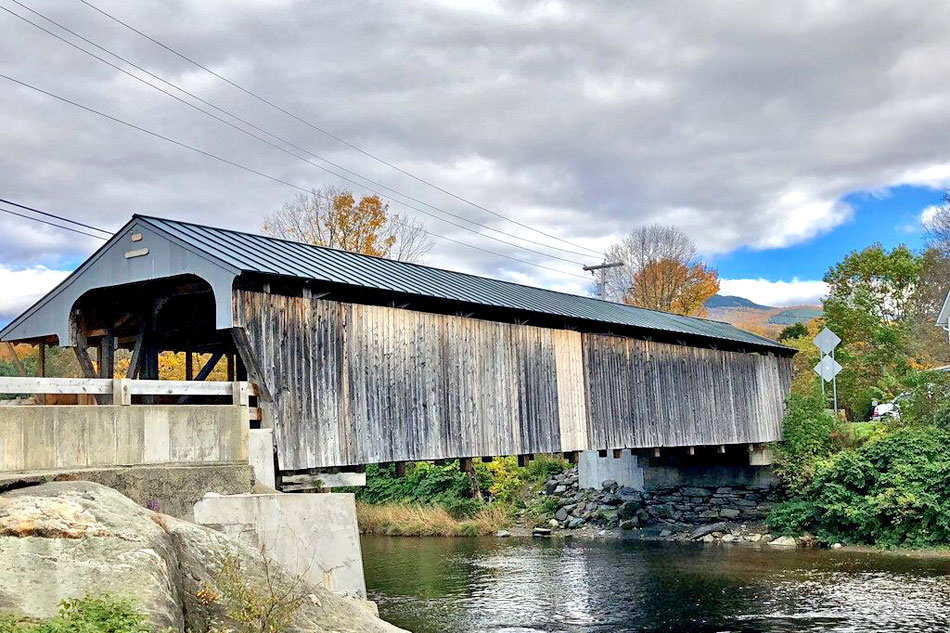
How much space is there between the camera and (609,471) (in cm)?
2817

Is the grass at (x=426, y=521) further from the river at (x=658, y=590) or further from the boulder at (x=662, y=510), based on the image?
the boulder at (x=662, y=510)

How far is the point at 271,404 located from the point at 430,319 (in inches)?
139

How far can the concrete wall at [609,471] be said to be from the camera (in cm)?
2736

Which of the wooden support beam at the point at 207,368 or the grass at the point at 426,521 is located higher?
the wooden support beam at the point at 207,368

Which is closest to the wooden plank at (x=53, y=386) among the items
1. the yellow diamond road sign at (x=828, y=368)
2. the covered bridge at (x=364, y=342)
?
the covered bridge at (x=364, y=342)

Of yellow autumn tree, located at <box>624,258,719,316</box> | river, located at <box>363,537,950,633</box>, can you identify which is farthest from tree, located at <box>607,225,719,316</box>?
river, located at <box>363,537,950,633</box>

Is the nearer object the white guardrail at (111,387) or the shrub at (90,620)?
the shrub at (90,620)

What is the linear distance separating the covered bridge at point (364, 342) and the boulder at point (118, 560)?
11.0 feet

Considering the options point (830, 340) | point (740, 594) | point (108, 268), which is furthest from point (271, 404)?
point (830, 340)

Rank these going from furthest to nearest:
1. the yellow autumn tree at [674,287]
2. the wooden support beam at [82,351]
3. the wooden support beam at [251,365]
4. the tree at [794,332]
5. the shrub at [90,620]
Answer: the yellow autumn tree at [674,287]
the tree at [794,332]
the wooden support beam at [82,351]
the wooden support beam at [251,365]
the shrub at [90,620]

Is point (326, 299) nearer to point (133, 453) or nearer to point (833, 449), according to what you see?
point (133, 453)

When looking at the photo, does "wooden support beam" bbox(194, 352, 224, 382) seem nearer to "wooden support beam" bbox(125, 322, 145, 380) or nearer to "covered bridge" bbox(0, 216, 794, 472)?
"covered bridge" bbox(0, 216, 794, 472)

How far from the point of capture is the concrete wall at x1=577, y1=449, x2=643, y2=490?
1077 inches

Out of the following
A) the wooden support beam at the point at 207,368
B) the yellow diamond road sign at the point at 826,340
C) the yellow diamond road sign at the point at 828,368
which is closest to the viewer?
the wooden support beam at the point at 207,368
